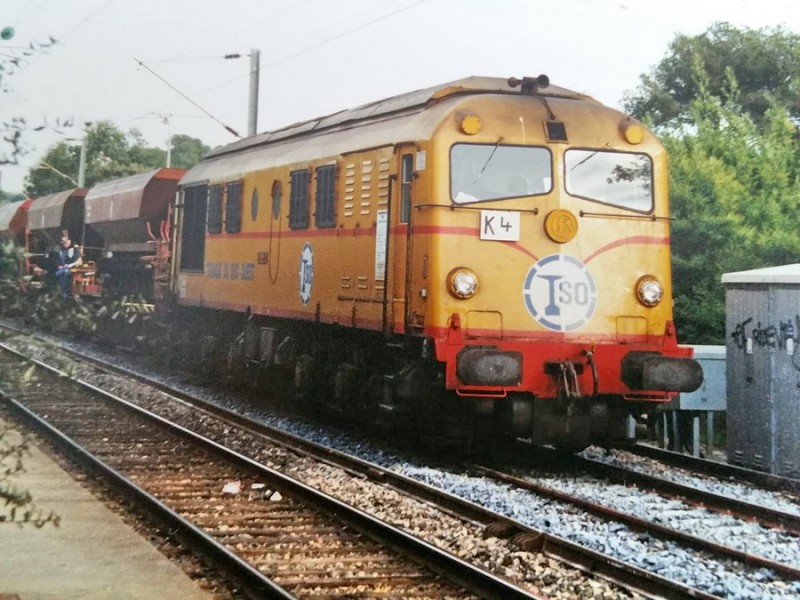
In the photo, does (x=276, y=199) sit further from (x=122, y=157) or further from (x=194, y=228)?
(x=122, y=157)

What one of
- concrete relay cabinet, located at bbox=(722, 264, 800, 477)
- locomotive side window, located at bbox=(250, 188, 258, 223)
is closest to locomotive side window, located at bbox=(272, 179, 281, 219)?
locomotive side window, located at bbox=(250, 188, 258, 223)

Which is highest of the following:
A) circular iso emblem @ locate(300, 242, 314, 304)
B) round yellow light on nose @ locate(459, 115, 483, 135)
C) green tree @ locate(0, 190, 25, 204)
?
round yellow light on nose @ locate(459, 115, 483, 135)

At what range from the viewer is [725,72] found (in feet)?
72.8

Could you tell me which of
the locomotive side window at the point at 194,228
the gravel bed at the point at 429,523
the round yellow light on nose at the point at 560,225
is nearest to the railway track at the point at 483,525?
the gravel bed at the point at 429,523

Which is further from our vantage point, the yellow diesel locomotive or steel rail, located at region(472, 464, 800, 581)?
the yellow diesel locomotive

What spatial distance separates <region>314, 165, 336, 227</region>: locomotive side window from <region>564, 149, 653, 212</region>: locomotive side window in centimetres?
298

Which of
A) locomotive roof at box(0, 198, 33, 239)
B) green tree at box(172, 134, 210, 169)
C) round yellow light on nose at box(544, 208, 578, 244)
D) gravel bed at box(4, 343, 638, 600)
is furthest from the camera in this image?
green tree at box(172, 134, 210, 169)

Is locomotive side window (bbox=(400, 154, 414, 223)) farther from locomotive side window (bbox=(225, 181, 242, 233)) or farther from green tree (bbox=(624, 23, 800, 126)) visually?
green tree (bbox=(624, 23, 800, 126))

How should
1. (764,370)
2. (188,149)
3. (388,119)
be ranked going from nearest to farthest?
(764,370) < (388,119) < (188,149)

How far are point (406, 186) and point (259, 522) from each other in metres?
4.05

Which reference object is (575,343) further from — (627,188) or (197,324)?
(197,324)

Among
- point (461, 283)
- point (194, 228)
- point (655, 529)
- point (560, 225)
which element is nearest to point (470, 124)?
point (560, 225)

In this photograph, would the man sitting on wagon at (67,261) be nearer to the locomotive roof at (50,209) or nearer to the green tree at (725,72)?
the locomotive roof at (50,209)

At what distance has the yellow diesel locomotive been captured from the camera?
34.6ft
